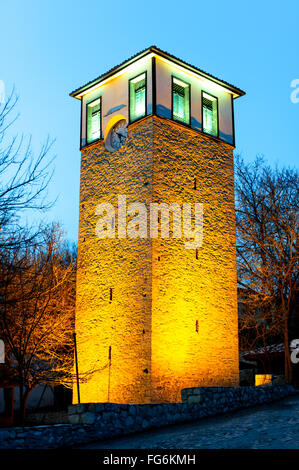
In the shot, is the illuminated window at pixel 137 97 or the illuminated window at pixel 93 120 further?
the illuminated window at pixel 93 120

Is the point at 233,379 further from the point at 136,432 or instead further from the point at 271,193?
the point at 271,193

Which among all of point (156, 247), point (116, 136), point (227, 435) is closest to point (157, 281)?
point (156, 247)

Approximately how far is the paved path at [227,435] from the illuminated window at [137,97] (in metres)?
10.3

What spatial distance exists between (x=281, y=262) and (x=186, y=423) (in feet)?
37.1

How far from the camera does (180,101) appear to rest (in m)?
18.9

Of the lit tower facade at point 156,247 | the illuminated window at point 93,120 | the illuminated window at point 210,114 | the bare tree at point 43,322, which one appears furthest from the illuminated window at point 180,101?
the bare tree at point 43,322

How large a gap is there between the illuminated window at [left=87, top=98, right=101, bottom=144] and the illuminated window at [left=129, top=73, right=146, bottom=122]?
1849mm

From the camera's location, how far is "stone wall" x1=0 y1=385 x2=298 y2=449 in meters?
9.73

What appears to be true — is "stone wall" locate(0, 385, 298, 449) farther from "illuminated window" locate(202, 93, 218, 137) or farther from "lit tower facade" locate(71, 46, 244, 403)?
"illuminated window" locate(202, 93, 218, 137)

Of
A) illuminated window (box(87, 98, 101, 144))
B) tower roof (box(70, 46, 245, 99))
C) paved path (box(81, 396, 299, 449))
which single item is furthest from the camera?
illuminated window (box(87, 98, 101, 144))

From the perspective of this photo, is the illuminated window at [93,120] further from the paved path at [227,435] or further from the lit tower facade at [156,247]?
the paved path at [227,435]

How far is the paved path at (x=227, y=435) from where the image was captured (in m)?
9.72

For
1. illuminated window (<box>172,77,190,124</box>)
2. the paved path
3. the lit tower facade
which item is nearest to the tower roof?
the lit tower facade

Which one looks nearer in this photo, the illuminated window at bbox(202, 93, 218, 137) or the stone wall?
the stone wall
